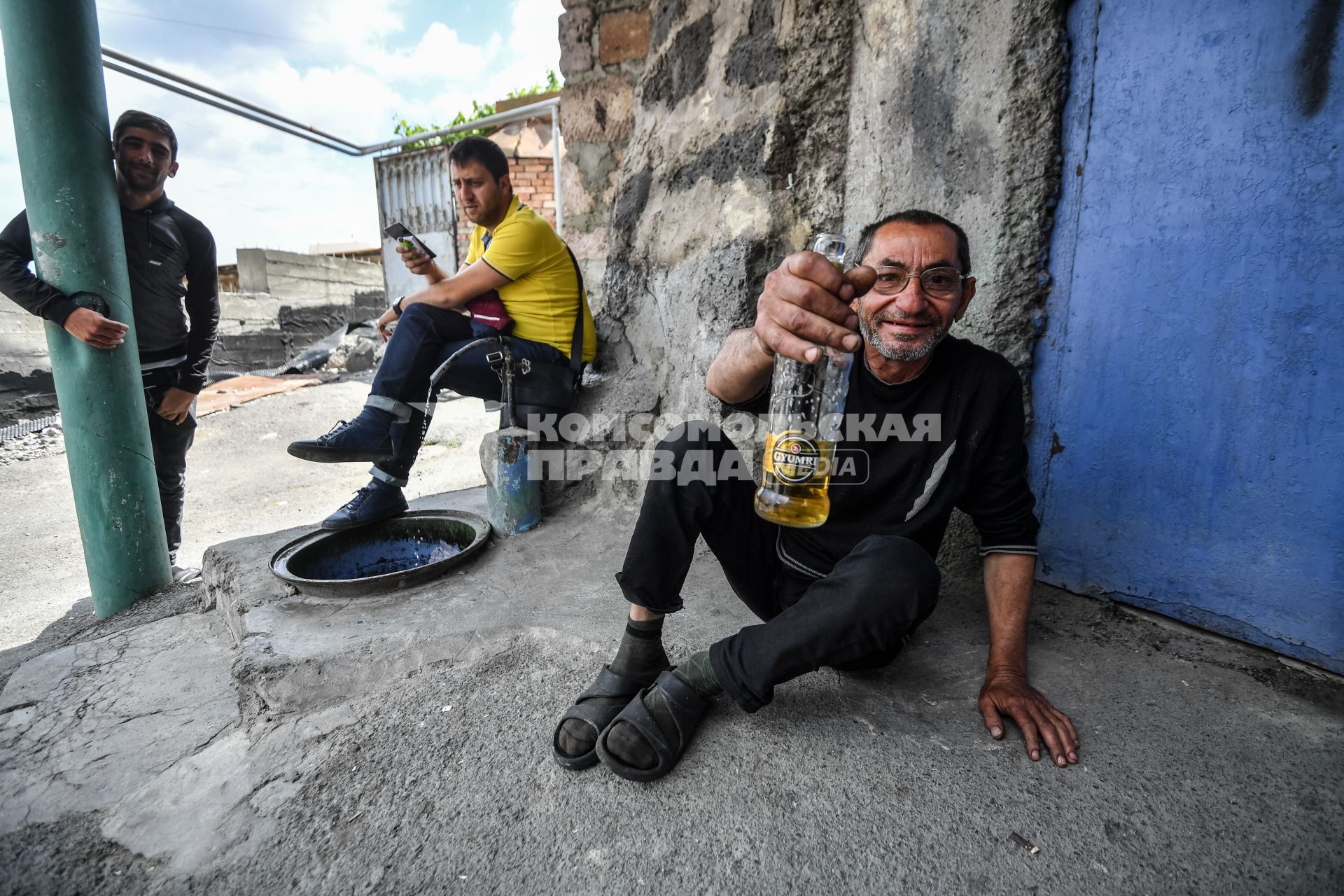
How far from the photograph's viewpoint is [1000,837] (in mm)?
1082

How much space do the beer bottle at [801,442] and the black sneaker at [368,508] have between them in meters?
1.86

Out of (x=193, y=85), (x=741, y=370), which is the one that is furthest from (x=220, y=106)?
(x=741, y=370)

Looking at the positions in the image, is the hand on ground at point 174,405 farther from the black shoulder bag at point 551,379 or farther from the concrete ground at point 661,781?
the black shoulder bag at point 551,379

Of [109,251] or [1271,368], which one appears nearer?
[1271,368]

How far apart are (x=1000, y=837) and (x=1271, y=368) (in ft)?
3.85

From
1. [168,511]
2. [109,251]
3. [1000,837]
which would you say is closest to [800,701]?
[1000,837]

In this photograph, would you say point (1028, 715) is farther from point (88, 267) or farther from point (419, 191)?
point (419, 191)

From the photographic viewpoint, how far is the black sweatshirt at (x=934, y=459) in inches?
56.5

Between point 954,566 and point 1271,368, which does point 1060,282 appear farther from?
point 954,566

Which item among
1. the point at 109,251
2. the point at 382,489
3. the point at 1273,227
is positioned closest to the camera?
the point at 1273,227

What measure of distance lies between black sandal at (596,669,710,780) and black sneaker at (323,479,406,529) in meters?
1.64

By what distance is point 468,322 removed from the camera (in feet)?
8.70

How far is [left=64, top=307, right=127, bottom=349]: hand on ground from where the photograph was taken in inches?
87.4

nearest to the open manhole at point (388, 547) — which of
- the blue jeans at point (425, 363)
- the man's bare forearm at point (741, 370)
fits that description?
the blue jeans at point (425, 363)
